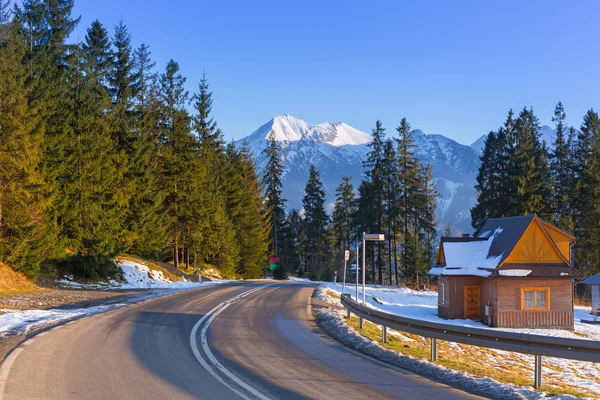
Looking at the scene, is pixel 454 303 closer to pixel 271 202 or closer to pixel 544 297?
pixel 544 297

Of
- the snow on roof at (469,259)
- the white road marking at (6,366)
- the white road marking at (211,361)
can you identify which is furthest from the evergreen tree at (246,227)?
the white road marking at (6,366)

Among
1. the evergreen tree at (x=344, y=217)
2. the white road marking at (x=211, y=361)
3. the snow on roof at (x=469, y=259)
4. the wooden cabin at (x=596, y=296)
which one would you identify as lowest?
the wooden cabin at (x=596, y=296)

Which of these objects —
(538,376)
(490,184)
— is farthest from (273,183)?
(538,376)

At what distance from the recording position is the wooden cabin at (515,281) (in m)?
27.4

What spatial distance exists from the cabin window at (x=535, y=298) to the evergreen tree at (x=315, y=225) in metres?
53.5

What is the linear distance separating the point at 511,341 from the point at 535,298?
20760 millimetres

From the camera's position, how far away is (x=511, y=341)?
952cm

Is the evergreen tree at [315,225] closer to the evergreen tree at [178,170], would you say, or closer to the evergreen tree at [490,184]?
the evergreen tree at [490,184]

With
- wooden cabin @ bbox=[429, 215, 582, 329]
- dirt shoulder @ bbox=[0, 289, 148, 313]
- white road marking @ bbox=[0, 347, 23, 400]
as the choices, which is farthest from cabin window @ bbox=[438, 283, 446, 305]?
white road marking @ bbox=[0, 347, 23, 400]

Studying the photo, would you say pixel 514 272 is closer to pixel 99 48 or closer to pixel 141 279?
pixel 141 279

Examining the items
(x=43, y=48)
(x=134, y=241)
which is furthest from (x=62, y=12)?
(x=134, y=241)

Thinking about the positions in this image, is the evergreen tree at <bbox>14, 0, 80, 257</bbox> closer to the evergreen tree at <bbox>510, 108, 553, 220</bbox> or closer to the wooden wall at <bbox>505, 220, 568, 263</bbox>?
the wooden wall at <bbox>505, 220, 568, 263</bbox>

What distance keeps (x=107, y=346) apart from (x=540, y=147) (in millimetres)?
54929

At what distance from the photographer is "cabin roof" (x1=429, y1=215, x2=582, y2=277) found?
91.1 feet
